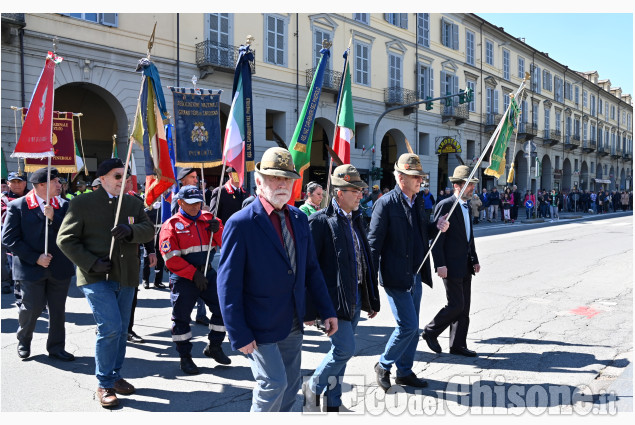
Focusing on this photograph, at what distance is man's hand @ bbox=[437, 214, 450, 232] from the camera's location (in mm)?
5054

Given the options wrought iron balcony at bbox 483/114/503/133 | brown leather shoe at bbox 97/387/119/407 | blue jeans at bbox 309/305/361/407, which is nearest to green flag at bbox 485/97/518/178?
blue jeans at bbox 309/305/361/407

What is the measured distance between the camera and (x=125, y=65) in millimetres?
17641

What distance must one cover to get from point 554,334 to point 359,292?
3.35m

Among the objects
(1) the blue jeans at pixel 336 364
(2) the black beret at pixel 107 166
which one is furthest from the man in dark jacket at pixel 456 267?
(2) the black beret at pixel 107 166

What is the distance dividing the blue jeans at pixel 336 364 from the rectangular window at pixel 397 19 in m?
26.4

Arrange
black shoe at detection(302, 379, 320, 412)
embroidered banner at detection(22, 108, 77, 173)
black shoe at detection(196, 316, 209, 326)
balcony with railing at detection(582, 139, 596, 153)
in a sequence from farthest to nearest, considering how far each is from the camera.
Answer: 1. balcony with railing at detection(582, 139, 596, 153)
2. embroidered banner at detection(22, 108, 77, 173)
3. black shoe at detection(196, 316, 209, 326)
4. black shoe at detection(302, 379, 320, 412)

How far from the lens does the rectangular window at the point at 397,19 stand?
2759 cm

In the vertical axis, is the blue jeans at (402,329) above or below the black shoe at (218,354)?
above

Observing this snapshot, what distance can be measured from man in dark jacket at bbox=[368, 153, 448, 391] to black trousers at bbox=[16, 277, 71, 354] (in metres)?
3.27

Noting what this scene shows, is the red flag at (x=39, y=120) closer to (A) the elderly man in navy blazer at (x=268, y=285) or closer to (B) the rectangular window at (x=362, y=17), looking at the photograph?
(A) the elderly man in navy blazer at (x=268, y=285)

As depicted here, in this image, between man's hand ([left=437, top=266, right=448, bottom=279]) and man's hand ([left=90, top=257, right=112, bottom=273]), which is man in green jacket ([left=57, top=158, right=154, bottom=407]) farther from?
man's hand ([left=437, top=266, right=448, bottom=279])

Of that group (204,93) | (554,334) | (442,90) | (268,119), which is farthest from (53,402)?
(442,90)

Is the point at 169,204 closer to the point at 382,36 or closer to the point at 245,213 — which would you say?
the point at 245,213

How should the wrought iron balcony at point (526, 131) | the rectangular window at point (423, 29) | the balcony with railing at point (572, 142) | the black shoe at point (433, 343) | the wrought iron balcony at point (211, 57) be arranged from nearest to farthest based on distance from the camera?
the black shoe at point (433, 343)
the wrought iron balcony at point (211, 57)
the rectangular window at point (423, 29)
the wrought iron balcony at point (526, 131)
the balcony with railing at point (572, 142)
